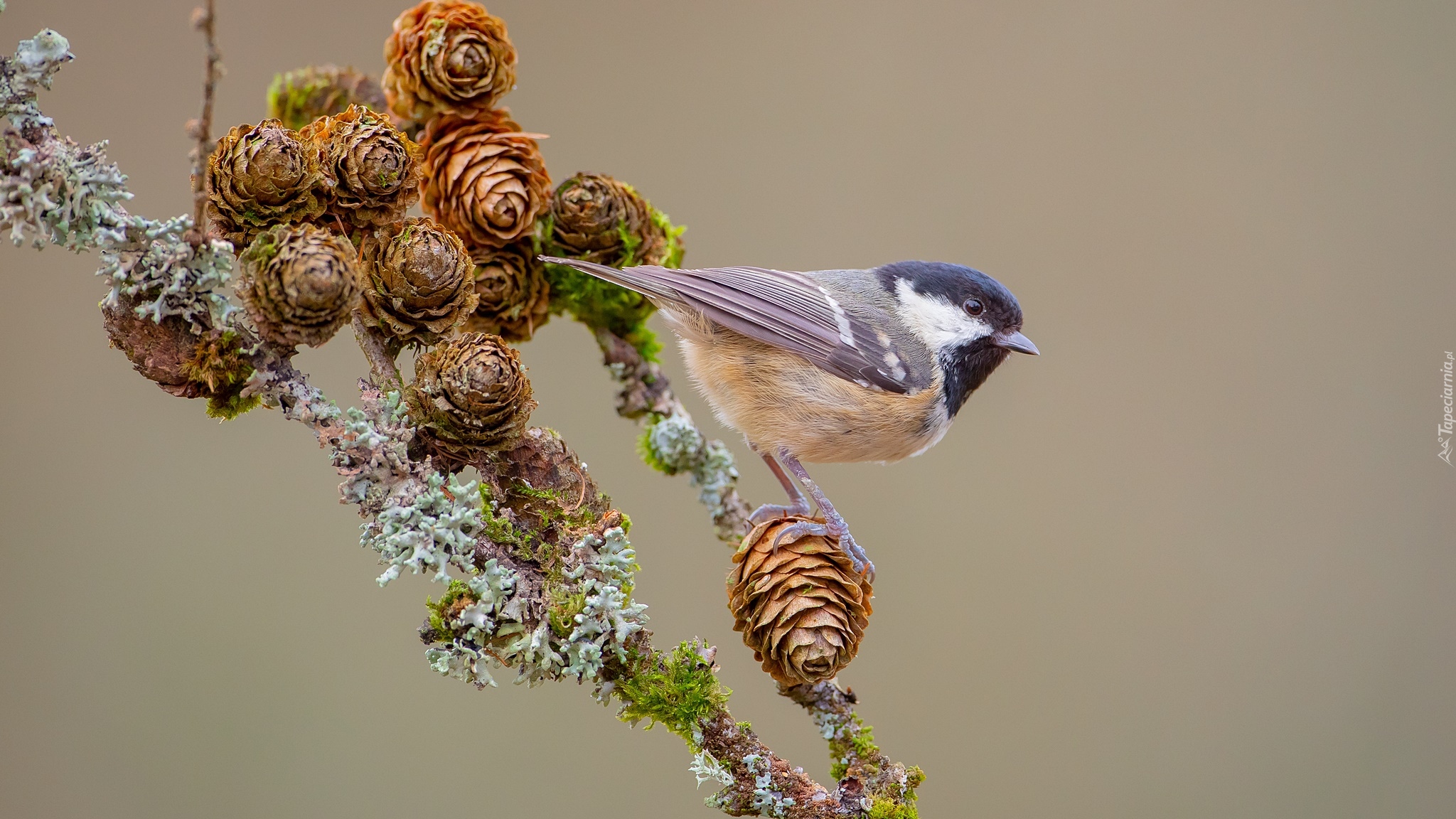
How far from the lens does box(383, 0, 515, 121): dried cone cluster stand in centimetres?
119

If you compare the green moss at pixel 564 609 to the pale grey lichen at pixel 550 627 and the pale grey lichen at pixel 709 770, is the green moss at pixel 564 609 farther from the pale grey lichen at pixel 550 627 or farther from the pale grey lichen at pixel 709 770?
the pale grey lichen at pixel 709 770

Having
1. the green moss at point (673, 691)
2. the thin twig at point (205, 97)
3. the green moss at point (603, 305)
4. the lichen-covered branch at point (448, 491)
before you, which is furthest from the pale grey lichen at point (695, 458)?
the thin twig at point (205, 97)

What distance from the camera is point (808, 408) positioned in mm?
1586

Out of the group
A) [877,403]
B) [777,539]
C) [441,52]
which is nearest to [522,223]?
[441,52]

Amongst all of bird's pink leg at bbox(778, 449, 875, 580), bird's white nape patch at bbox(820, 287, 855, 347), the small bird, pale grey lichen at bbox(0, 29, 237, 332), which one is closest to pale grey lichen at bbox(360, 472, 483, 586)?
pale grey lichen at bbox(0, 29, 237, 332)

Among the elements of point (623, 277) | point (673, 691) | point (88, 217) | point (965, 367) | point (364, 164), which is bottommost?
point (673, 691)

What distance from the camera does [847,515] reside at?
261cm

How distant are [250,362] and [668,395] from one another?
→ 2.26 ft

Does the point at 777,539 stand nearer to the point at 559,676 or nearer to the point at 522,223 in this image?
the point at 559,676

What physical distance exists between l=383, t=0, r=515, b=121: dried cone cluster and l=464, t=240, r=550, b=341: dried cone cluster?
0.19m

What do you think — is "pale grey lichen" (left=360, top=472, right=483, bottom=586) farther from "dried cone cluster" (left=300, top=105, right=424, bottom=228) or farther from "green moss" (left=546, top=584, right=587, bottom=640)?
"dried cone cluster" (left=300, top=105, right=424, bottom=228)

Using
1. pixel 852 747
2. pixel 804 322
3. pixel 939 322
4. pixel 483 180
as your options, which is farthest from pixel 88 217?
pixel 939 322

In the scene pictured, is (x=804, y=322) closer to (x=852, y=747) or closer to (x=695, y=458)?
(x=695, y=458)

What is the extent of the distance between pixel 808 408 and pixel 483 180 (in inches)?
26.1
